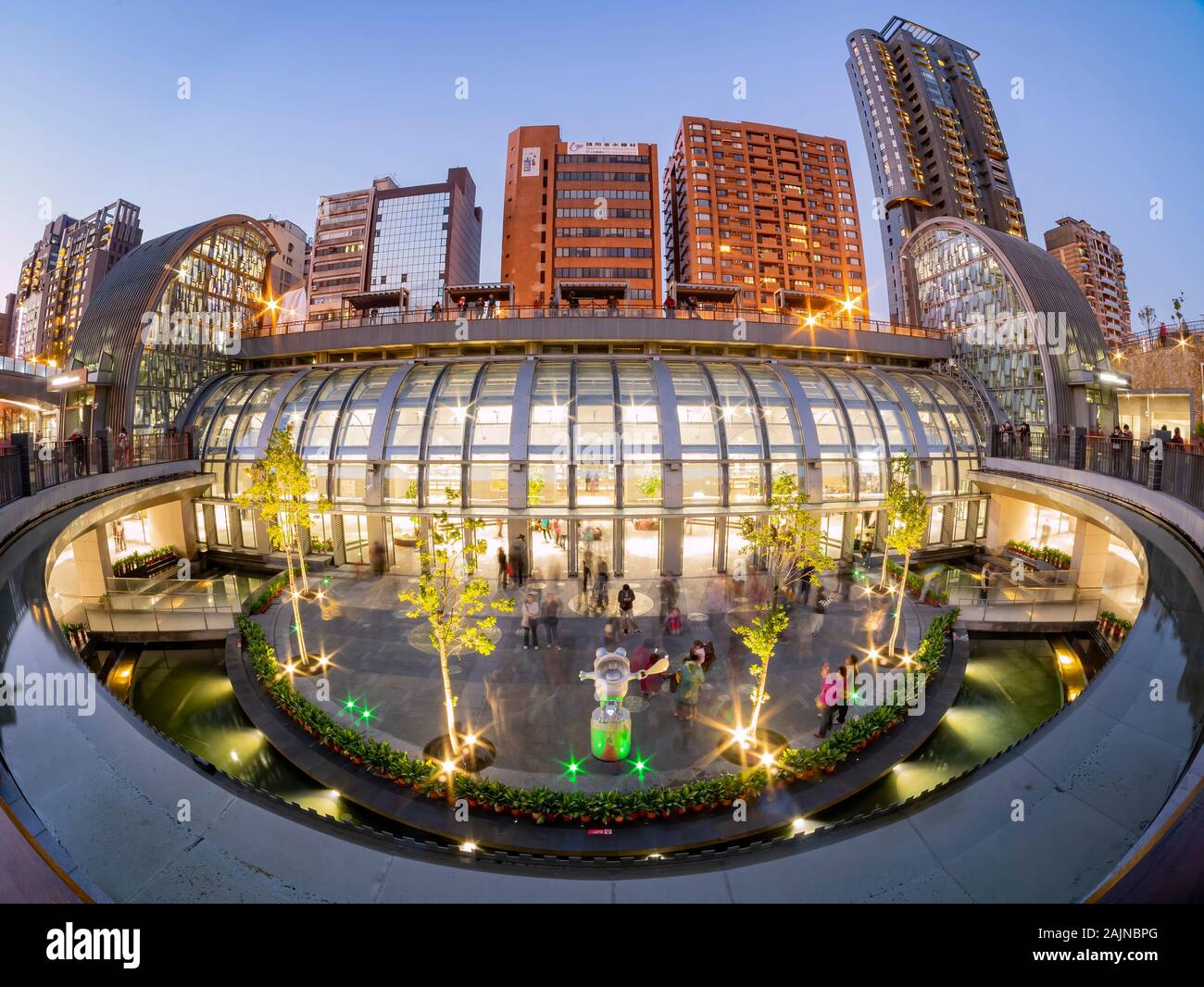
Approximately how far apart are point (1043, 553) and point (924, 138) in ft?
385

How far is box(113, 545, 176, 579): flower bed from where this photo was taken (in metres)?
24.5

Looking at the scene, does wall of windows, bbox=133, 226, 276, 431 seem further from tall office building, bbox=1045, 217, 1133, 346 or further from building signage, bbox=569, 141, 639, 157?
tall office building, bbox=1045, 217, 1133, 346

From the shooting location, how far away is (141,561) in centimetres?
2561

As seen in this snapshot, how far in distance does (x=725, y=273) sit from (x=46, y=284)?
19596 centimetres

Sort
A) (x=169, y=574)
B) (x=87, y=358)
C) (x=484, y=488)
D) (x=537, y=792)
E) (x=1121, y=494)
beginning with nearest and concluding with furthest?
(x=537, y=792)
(x=1121, y=494)
(x=484, y=488)
(x=169, y=574)
(x=87, y=358)

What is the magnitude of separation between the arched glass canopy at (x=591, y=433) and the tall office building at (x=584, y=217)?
210 feet

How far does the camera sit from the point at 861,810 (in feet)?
34.8

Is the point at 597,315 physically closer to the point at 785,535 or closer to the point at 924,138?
the point at 785,535

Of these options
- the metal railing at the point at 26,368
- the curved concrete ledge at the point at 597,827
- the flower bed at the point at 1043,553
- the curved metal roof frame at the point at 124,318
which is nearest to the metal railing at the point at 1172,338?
the flower bed at the point at 1043,553

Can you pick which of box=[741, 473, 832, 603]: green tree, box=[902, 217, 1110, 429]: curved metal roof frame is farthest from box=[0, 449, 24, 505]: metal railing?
box=[902, 217, 1110, 429]: curved metal roof frame

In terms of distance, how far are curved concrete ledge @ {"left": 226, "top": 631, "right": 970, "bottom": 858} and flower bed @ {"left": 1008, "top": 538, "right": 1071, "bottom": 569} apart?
20318 mm

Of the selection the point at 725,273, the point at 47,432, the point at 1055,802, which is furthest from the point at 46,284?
the point at 1055,802

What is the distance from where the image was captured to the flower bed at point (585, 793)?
31.1ft

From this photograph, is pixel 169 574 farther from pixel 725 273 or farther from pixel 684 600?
pixel 725 273
